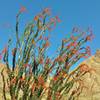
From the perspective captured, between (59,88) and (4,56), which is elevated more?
(4,56)

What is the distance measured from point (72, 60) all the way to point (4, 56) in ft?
6.39

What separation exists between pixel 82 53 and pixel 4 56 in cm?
226

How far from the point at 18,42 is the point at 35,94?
5.11 ft

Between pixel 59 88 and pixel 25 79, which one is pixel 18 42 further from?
pixel 59 88

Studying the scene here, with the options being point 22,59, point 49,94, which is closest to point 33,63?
point 22,59

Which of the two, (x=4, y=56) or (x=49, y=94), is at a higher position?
(x=4, y=56)

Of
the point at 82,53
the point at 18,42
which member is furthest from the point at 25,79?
the point at 82,53

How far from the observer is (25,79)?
973 cm

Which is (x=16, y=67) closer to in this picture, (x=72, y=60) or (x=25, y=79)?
(x=25, y=79)

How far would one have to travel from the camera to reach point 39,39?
32.9ft

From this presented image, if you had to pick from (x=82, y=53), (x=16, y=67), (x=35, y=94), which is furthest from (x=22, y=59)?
(x=82, y=53)

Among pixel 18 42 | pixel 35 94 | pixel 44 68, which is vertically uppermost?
pixel 18 42

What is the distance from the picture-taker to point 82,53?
10070 millimetres

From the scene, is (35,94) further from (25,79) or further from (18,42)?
(18,42)
